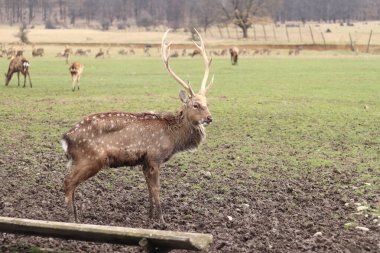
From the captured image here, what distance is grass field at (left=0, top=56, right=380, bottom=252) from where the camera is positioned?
31.8ft

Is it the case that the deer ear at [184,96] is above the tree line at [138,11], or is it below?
above

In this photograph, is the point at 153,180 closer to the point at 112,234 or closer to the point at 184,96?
the point at 184,96

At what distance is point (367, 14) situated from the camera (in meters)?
164

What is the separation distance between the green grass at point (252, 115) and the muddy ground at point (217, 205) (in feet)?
1.63

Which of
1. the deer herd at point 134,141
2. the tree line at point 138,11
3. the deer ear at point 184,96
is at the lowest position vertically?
the tree line at point 138,11

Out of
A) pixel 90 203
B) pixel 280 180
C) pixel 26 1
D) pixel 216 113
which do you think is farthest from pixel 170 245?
pixel 26 1

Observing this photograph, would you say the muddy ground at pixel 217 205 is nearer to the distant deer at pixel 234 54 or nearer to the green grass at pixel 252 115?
the green grass at pixel 252 115

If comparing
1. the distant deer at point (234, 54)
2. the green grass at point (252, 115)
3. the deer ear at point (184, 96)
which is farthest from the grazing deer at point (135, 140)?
the distant deer at point (234, 54)

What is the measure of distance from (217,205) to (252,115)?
25.2 feet

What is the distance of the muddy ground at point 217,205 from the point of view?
252 inches

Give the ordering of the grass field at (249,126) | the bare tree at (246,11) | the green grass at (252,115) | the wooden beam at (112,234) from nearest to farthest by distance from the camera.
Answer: the wooden beam at (112,234) < the grass field at (249,126) < the green grass at (252,115) < the bare tree at (246,11)

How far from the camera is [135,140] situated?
7340mm

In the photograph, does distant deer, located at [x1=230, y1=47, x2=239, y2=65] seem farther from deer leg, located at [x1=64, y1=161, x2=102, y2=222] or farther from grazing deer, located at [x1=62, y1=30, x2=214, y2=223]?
deer leg, located at [x1=64, y1=161, x2=102, y2=222]

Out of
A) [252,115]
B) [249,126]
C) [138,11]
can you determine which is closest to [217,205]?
[249,126]
